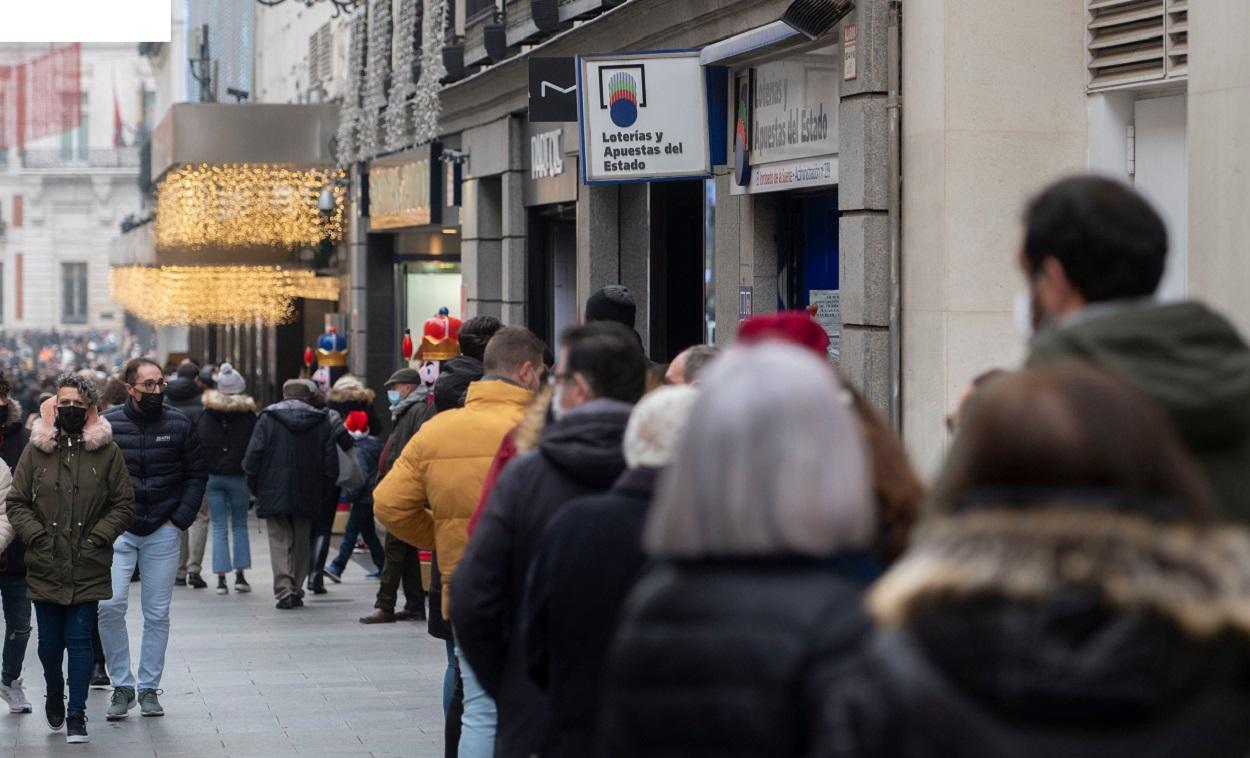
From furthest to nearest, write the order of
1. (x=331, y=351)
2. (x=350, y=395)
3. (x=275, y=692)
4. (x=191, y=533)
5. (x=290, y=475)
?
(x=331, y=351) < (x=350, y=395) < (x=191, y=533) < (x=290, y=475) < (x=275, y=692)

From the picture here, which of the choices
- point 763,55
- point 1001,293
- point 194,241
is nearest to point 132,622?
point 763,55

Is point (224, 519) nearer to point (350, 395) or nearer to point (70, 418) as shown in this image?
point (350, 395)

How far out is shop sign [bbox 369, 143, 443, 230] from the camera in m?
23.6

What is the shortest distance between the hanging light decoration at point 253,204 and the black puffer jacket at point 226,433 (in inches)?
451

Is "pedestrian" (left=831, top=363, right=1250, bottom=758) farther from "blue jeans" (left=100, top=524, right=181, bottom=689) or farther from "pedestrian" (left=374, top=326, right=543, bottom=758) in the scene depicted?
"blue jeans" (left=100, top=524, right=181, bottom=689)

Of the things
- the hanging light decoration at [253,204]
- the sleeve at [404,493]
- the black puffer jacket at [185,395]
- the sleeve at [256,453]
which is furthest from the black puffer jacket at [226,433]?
the hanging light decoration at [253,204]

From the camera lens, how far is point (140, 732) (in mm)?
10547

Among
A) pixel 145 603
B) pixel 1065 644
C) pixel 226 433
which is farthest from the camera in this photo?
pixel 226 433

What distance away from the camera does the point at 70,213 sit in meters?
99.4

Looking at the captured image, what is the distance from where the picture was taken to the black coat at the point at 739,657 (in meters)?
2.99

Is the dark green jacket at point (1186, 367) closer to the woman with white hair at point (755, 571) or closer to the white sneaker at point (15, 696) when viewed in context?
the woman with white hair at point (755, 571)

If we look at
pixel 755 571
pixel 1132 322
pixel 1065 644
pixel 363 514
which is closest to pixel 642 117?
pixel 363 514

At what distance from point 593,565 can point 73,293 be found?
321 feet

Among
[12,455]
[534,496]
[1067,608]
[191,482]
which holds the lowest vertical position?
[12,455]
